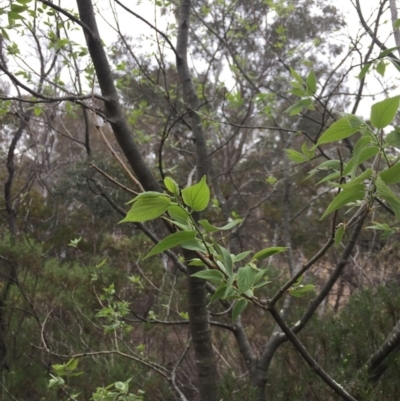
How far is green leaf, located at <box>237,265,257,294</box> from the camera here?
660 millimetres

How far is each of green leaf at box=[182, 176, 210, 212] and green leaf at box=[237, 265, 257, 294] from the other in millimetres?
128

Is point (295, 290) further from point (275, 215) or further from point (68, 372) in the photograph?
point (275, 215)

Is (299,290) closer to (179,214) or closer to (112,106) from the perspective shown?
(179,214)

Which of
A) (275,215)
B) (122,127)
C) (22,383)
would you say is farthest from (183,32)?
(275,215)

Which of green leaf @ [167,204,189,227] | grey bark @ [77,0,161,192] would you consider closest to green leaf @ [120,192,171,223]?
green leaf @ [167,204,189,227]

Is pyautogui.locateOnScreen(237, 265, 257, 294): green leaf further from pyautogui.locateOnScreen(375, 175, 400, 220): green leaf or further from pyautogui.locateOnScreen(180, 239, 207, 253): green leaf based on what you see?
pyautogui.locateOnScreen(375, 175, 400, 220): green leaf

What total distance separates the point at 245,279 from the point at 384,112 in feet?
1.04

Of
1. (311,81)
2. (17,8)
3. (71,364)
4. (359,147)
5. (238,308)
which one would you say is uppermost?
(17,8)

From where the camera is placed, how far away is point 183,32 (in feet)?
7.97

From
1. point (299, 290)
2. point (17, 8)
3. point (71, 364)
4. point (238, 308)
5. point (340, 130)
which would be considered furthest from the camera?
point (71, 364)

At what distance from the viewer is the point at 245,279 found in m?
0.67

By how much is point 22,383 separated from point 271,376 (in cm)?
273

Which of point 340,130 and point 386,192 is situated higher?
point 340,130

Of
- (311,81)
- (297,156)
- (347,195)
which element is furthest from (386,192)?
(311,81)
